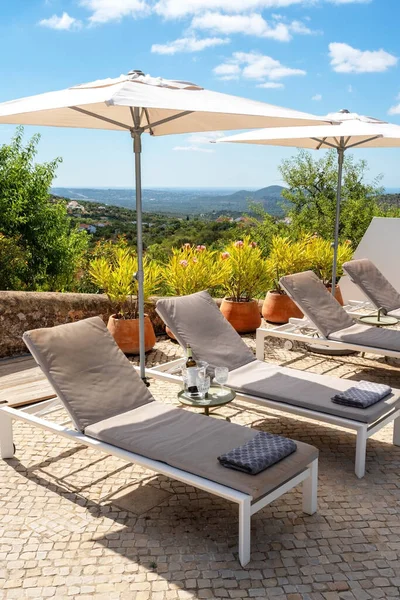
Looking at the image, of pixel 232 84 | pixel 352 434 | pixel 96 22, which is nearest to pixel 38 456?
pixel 352 434

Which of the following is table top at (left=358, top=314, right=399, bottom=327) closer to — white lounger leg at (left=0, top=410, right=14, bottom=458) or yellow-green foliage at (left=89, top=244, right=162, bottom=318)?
yellow-green foliage at (left=89, top=244, right=162, bottom=318)

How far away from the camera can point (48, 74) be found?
44.0 meters

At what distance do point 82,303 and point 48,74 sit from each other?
1626 inches

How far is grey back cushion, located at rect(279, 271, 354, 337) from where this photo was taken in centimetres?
615

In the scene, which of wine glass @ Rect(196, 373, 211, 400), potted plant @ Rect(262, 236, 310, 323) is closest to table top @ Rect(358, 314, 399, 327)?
potted plant @ Rect(262, 236, 310, 323)

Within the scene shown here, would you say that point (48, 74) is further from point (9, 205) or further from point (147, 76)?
point (147, 76)

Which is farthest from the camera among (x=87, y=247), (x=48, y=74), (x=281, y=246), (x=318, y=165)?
(x=48, y=74)

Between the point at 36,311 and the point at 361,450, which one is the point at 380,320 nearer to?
the point at 361,450

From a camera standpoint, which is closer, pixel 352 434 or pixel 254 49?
pixel 352 434

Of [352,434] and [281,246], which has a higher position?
[281,246]

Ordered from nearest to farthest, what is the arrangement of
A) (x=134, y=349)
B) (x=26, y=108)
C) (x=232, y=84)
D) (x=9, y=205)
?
(x=26, y=108) < (x=134, y=349) < (x=9, y=205) < (x=232, y=84)

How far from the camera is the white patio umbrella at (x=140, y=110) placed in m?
3.98

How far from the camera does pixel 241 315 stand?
25.0ft

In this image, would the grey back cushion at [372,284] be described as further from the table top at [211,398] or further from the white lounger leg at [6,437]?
the white lounger leg at [6,437]
